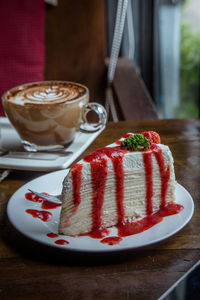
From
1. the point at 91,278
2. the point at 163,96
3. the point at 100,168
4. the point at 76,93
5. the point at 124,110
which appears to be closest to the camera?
the point at 91,278

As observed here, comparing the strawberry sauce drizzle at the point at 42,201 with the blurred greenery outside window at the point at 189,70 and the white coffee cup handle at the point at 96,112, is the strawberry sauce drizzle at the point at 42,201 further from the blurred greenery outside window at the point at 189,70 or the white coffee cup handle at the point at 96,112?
the blurred greenery outside window at the point at 189,70

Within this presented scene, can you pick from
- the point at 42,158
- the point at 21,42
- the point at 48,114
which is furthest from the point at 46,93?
the point at 21,42

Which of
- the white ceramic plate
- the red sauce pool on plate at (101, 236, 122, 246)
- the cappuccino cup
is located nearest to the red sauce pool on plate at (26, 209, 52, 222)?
the white ceramic plate

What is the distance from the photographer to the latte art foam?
131 cm

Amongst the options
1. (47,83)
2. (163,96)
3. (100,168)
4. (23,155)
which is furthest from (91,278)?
(163,96)

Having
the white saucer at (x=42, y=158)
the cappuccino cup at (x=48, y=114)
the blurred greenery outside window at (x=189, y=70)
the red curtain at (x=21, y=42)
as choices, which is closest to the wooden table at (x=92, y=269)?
the white saucer at (x=42, y=158)

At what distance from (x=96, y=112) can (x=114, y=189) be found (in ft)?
1.50

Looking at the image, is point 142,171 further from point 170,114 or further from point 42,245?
point 170,114

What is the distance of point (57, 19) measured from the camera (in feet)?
7.50

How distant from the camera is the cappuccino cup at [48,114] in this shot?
1266mm

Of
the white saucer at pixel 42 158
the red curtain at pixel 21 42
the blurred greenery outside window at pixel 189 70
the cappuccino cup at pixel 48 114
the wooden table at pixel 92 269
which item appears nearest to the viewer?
the wooden table at pixel 92 269

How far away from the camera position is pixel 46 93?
136cm

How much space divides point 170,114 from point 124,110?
6.88ft

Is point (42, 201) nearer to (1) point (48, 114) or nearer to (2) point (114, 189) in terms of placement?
(2) point (114, 189)
